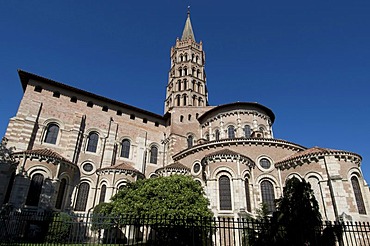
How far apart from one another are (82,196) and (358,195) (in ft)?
88.1

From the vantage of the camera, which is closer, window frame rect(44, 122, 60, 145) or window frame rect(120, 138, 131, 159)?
window frame rect(44, 122, 60, 145)

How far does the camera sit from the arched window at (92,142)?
28.6 m

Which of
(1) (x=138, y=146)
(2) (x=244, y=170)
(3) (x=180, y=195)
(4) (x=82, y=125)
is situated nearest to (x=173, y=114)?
(1) (x=138, y=146)

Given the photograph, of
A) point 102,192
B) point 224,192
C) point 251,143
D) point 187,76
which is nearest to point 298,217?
point 224,192

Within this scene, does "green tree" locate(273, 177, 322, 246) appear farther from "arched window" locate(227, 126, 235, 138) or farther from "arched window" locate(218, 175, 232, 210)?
"arched window" locate(227, 126, 235, 138)

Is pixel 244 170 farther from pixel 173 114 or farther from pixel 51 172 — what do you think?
pixel 51 172

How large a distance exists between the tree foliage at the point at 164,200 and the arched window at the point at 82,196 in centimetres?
703

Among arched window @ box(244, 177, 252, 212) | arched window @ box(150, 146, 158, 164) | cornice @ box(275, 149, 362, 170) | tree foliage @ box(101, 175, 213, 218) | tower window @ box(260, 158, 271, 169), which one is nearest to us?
tree foliage @ box(101, 175, 213, 218)

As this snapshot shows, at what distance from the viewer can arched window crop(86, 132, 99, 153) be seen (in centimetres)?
2858

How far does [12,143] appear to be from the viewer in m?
23.5

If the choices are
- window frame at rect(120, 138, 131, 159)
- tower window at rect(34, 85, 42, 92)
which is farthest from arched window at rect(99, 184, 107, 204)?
tower window at rect(34, 85, 42, 92)

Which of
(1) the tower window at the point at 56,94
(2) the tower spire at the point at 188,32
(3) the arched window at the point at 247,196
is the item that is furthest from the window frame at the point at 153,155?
(2) the tower spire at the point at 188,32

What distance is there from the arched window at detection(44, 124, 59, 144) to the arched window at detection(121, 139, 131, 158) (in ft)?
26.2

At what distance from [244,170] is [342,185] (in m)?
8.14
